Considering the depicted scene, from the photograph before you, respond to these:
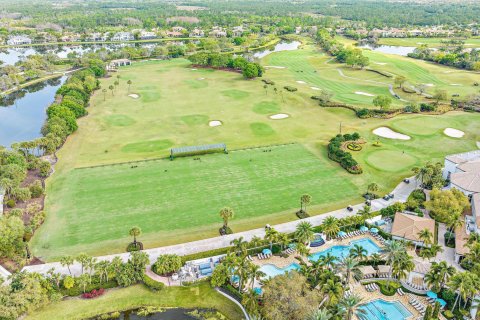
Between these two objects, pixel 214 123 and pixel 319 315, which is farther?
pixel 214 123

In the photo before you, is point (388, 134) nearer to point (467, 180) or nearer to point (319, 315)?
point (467, 180)

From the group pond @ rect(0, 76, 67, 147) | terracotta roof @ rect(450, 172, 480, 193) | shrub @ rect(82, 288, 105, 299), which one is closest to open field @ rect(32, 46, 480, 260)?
shrub @ rect(82, 288, 105, 299)

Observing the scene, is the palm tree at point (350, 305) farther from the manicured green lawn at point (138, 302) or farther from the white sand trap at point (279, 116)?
the white sand trap at point (279, 116)

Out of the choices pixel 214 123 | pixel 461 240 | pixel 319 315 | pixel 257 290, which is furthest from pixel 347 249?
pixel 214 123

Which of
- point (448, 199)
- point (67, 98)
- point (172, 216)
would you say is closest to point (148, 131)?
point (67, 98)

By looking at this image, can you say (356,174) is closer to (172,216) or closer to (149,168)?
(172,216)

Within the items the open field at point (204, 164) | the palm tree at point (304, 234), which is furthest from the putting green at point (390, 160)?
the palm tree at point (304, 234)

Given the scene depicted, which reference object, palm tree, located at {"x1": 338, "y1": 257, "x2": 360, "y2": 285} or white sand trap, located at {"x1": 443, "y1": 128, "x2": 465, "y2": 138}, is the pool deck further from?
white sand trap, located at {"x1": 443, "y1": 128, "x2": 465, "y2": 138}
